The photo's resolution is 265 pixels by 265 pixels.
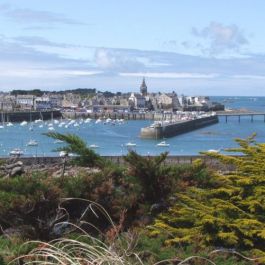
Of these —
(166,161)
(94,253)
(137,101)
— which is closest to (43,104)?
(137,101)

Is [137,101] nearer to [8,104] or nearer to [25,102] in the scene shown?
[25,102]

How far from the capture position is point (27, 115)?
155500 millimetres

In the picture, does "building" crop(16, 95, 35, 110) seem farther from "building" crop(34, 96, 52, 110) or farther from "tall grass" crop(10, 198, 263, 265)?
"tall grass" crop(10, 198, 263, 265)

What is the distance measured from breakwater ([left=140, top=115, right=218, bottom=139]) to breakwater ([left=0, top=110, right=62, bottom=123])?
132 feet

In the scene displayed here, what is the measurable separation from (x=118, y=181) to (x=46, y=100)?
185 m

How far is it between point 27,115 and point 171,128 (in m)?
59.8

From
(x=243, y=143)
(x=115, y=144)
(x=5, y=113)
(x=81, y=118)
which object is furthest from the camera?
(x=81, y=118)

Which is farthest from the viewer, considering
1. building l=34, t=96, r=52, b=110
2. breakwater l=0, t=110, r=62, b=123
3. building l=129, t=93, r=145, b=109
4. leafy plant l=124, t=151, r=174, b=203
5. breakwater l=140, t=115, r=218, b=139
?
building l=129, t=93, r=145, b=109

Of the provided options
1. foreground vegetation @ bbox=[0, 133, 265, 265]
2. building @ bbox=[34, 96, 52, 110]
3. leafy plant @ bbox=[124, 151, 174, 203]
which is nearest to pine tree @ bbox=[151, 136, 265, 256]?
foreground vegetation @ bbox=[0, 133, 265, 265]

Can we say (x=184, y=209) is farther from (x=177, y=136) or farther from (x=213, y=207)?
(x=177, y=136)

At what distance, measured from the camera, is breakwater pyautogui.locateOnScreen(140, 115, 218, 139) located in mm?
95512

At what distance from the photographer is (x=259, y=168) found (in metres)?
8.15

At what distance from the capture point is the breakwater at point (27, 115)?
147125mm

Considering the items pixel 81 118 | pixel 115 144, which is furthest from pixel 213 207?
pixel 81 118
